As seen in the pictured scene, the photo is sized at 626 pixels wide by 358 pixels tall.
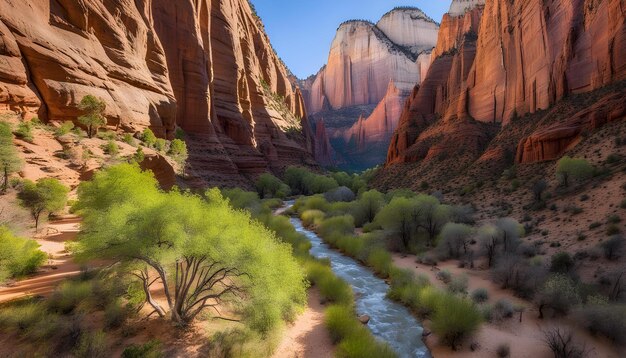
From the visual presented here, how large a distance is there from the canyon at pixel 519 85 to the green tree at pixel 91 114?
44.3 meters

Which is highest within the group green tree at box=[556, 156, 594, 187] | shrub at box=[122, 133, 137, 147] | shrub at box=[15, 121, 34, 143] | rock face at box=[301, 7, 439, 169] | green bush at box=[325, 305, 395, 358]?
rock face at box=[301, 7, 439, 169]

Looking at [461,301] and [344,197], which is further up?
[344,197]

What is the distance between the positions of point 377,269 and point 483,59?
51081mm

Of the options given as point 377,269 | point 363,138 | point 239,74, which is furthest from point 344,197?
point 363,138

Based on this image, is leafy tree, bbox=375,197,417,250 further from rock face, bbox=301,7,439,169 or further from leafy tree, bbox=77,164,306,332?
rock face, bbox=301,7,439,169

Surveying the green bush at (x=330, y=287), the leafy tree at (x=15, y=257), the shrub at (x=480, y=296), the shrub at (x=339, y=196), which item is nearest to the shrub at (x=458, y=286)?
the shrub at (x=480, y=296)

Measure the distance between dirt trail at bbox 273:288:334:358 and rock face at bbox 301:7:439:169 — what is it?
12625cm

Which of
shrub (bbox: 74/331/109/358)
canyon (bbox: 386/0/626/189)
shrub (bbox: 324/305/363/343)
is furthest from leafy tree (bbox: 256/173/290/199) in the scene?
shrub (bbox: 74/331/109/358)

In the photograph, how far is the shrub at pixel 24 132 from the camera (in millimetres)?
19702

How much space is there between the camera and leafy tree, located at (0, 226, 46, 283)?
12086 mm

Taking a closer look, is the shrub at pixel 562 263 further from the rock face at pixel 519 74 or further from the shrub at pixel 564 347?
the rock face at pixel 519 74

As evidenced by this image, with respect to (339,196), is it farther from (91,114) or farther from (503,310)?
(503,310)

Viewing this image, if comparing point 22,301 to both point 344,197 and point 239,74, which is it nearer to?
point 344,197

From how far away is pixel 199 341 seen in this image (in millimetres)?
10305
